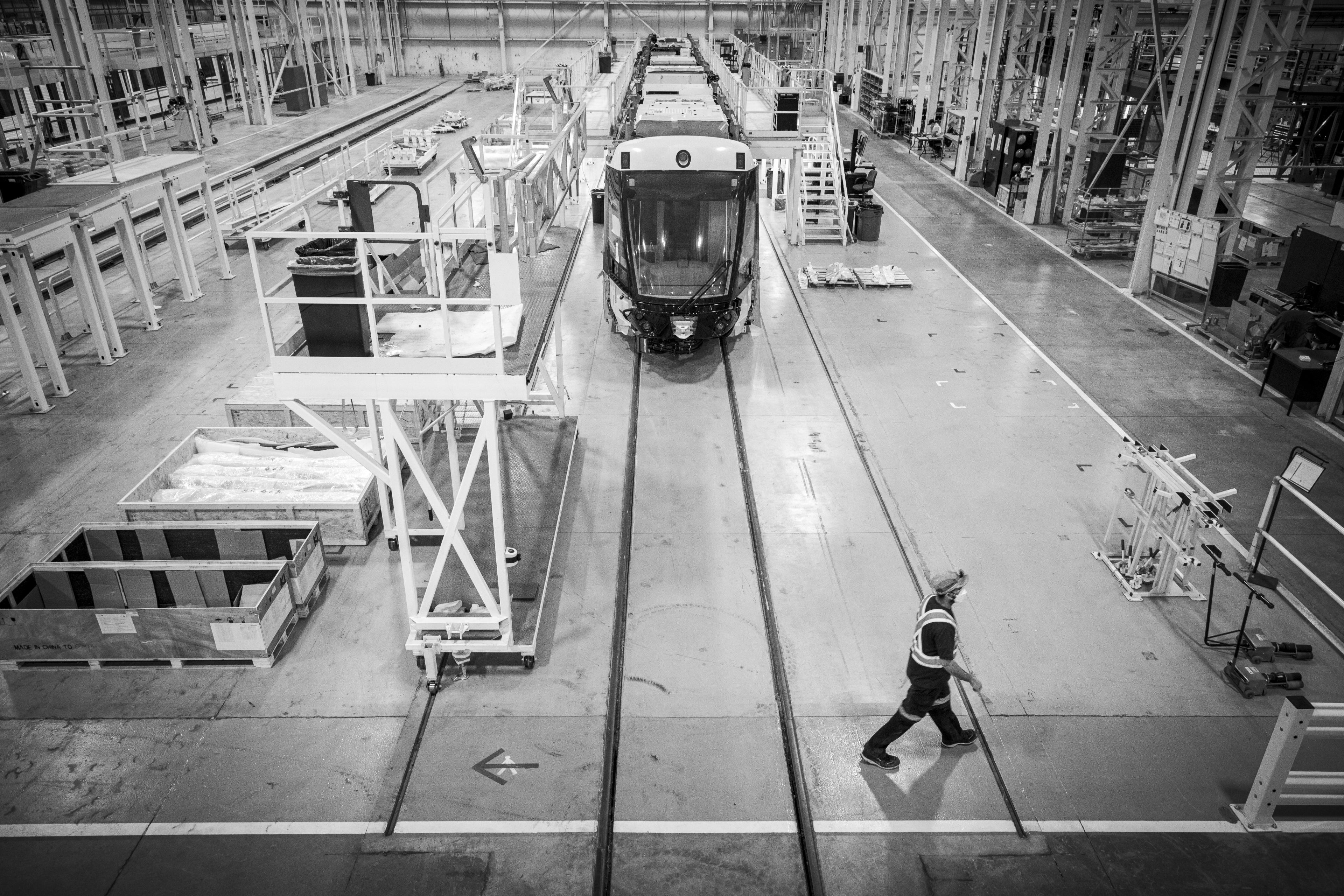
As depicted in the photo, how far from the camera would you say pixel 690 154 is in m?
12.1

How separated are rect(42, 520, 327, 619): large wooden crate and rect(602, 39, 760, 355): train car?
6.00m

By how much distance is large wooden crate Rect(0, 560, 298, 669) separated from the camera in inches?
278

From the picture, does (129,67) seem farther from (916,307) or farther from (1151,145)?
(1151,145)

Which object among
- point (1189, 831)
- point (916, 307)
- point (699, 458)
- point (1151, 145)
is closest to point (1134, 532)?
point (1189, 831)

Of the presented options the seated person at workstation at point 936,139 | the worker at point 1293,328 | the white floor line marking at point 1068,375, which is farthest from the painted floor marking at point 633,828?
the seated person at workstation at point 936,139

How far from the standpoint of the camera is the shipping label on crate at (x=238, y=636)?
7082 millimetres

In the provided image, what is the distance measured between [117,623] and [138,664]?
442 mm

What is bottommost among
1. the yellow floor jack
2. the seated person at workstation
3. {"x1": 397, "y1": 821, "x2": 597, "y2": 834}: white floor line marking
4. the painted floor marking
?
the painted floor marking

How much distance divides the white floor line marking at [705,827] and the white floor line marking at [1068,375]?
4348mm

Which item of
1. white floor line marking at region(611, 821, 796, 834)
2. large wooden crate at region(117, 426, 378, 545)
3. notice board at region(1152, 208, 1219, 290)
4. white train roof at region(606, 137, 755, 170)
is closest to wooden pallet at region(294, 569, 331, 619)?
large wooden crate at region(117, 426, 378, 545)

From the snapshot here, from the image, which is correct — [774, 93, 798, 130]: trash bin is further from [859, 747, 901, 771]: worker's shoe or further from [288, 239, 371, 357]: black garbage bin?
[859, 747, 901, 771]: worker's shoe

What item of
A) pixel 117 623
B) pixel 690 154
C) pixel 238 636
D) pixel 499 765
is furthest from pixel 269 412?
pixel 690 154

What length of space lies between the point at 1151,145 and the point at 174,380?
93.4ft

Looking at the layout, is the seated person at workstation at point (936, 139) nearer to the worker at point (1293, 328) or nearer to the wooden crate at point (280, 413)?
the worker at point (1293, 328)
